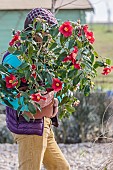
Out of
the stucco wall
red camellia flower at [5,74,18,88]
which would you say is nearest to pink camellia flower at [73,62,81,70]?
red camellia flower at [5,74,18,88]

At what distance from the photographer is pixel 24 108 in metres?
4.01

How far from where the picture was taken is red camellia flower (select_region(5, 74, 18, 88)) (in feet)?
12.9

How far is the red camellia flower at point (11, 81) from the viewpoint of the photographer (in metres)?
3.92

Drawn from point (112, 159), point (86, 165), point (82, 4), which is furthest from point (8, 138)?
point (112, 159)

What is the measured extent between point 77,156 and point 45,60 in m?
3.94

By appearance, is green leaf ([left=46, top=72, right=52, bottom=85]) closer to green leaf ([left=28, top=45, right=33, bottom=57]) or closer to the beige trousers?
green leaf ([left=28, top=45, right=33, bottom=57])

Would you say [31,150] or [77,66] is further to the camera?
[31,150]

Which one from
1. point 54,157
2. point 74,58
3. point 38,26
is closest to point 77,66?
point 74,58

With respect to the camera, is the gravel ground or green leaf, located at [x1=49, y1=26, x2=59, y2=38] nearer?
green leaf, located at [x1=49, y1=26, x2=59, y2=38]

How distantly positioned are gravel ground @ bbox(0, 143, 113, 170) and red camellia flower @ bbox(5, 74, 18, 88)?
285 centimetres

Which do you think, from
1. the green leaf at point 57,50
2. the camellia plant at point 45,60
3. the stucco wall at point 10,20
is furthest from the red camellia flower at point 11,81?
the stucco wall at point 10,20

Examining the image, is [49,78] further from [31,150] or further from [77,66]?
[31,150]

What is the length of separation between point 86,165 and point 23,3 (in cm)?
325

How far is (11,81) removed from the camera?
12.8 ft
